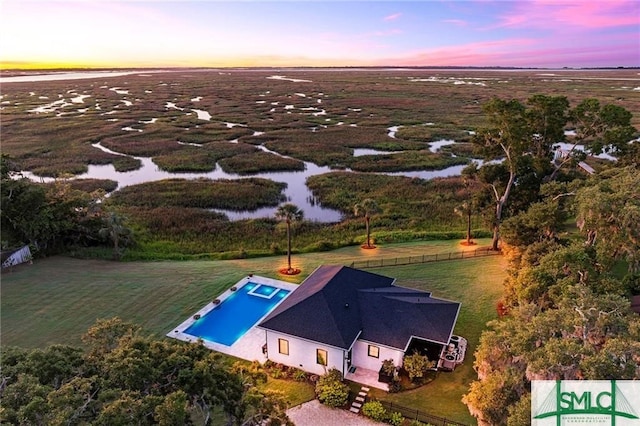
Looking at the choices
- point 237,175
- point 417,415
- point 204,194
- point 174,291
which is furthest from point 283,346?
point 237,175

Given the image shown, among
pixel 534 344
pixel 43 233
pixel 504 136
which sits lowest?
pixel 43 233

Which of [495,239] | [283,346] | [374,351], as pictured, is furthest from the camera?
[495,239]

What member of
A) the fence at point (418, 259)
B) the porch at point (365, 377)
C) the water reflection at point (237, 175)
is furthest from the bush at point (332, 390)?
the water reflection at point (237, 175)

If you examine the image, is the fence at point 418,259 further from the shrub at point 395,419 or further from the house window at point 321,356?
the shrub at point 395,419

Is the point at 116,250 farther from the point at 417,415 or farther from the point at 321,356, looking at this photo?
the point at 417,415

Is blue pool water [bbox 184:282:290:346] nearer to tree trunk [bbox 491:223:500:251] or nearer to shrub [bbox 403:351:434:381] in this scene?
shrub [bbox 403:351:434:381]

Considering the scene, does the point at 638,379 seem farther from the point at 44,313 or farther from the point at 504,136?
the point at 44,313

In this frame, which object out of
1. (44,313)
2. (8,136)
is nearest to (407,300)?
(44,313)
